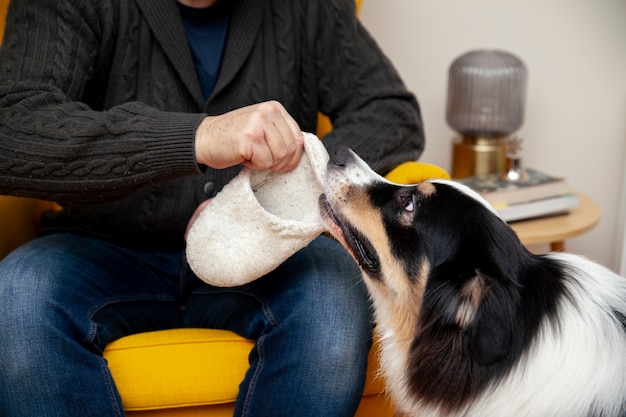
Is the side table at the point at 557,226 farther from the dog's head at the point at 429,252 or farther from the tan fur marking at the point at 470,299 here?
the tan fur marking at the point at 470,299

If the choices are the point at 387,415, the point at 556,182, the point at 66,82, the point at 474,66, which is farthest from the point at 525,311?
the point at 474,66

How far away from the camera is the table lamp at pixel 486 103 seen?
2469 millimetres

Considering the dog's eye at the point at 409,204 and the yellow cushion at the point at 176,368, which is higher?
the dog's eye at the point at 409,204

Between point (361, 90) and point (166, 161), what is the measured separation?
1.96 feet

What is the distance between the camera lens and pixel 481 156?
251cm

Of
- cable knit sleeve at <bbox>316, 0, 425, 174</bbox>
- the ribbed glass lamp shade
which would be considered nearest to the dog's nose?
cable knit sleeve at <bbox>316, 0, 425, 174</bbox>

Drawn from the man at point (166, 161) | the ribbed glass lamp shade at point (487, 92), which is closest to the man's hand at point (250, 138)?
the man at point (166, 161)

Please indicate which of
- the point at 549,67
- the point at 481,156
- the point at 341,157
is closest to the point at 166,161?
the point at 341,157

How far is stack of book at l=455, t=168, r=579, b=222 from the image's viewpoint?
2.24 m

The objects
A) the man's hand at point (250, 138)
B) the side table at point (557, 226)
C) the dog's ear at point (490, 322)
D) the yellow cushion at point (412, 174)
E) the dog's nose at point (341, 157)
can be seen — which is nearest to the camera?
the dog's ear at point (490, 322)

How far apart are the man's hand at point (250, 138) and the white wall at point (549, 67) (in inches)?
58.4

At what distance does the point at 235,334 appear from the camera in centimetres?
154

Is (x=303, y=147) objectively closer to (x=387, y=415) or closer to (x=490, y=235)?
(x=490, y=235)

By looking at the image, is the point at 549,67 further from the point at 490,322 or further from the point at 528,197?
the point at 490,322
